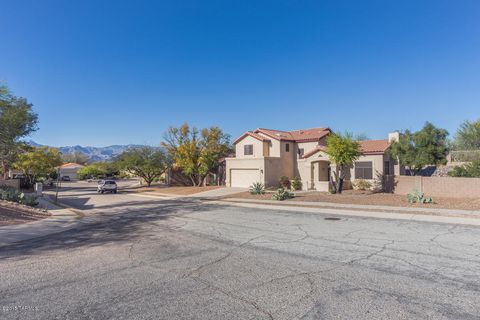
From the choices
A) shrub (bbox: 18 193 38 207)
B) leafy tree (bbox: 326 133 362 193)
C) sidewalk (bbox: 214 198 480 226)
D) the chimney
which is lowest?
sidewalk (bbox: 214 198 480 226)

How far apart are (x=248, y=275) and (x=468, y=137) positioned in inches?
1665

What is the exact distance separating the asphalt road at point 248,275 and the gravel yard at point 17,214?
4.61 metres

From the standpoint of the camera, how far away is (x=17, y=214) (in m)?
15.2

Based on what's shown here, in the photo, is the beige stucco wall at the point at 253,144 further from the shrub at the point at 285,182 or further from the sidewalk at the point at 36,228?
the sidewalk at the point at 36,228

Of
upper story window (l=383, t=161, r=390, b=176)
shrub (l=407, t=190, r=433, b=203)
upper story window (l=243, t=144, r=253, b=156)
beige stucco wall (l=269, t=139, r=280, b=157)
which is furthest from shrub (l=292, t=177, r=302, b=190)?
shrub (l=407, t=190, r=433, b=203)

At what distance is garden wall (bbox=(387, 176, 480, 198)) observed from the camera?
1966 cm

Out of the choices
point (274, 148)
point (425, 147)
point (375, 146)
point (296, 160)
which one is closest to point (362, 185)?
point (375, 146)

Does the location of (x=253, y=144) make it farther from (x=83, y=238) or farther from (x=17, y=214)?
(x=83, y=238)

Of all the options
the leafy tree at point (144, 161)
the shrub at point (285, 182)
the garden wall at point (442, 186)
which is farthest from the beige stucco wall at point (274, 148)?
the leafy tree at point (144, 161)

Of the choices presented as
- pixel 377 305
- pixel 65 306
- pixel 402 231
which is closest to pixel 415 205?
pixel 402 231

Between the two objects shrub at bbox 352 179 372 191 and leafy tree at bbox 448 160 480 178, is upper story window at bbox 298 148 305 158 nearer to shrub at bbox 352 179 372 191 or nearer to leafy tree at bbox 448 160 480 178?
shrub at bbox 352 179 372 191

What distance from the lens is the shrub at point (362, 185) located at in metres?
27.3

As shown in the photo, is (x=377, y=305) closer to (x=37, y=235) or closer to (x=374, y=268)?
(x=374, y=268)

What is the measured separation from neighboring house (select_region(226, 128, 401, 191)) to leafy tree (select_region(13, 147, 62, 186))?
2993cm
